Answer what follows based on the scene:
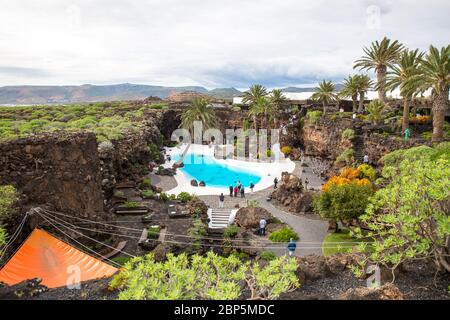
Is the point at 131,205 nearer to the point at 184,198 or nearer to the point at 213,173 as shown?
the point at 184,198

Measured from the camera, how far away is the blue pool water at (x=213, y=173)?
39500 millimetres

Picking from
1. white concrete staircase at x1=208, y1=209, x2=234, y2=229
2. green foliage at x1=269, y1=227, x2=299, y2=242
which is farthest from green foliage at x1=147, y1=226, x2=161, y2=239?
green foliage at x1=269, y1=227, x2=299, y2=242

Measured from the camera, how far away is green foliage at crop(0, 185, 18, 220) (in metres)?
15.2

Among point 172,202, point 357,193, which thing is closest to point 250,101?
point 172,202

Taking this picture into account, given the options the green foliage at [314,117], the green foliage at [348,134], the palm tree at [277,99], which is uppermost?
the palm tree at [277,99]

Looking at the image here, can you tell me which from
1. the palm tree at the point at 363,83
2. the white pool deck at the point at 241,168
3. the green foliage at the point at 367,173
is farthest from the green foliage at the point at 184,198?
the palm tree at the point at 363,83

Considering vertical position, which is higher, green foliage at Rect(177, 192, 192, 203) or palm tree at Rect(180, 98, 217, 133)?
palm tree at Rect(180, 98, 217, 133)

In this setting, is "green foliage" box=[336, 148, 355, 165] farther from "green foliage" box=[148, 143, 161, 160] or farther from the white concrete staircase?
"green foliage" box=[148, 143, 161, 160]

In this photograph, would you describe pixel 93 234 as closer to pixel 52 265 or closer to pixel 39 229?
pixel 39 229

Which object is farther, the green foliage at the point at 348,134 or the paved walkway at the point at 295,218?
the green foliage at the point at 348,134

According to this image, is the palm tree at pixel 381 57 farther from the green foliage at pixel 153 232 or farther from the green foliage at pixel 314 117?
the green foliage at pixel 153 232

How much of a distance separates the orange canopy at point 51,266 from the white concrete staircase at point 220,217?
42.3 ft

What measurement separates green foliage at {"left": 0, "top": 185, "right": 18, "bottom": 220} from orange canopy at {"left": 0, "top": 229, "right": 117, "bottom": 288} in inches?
63.8

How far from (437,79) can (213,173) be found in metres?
25.7
